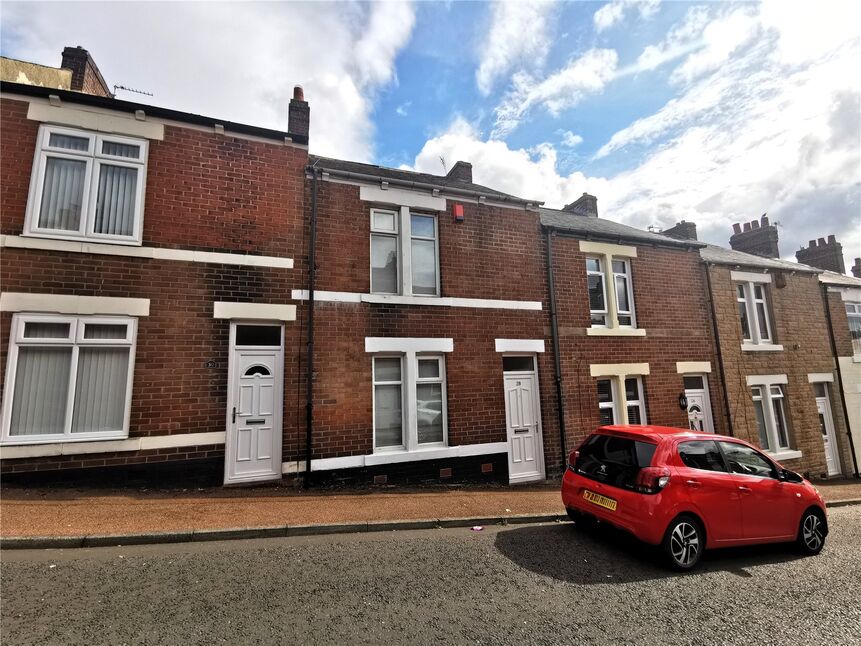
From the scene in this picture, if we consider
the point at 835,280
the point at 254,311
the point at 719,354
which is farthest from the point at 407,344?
the point at 835,280

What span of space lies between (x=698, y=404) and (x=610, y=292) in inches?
158

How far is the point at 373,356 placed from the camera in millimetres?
7887

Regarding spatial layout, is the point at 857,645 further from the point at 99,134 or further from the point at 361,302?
the point at 99,134

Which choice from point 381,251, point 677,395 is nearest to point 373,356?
point 381,251

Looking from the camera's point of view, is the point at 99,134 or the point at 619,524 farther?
the point at 99,134

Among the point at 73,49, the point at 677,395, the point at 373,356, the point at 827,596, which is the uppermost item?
the point at 73,49

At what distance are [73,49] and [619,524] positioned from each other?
12624mm

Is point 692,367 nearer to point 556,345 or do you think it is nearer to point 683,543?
point 556,345

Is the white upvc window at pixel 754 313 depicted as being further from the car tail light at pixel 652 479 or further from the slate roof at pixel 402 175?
the car tail light at pixel 652 479

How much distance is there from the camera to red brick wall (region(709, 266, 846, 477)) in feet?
37.1

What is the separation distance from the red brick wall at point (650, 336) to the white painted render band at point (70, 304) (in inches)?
335

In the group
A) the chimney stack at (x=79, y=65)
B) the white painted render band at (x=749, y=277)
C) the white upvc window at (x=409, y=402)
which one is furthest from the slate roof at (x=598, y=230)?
the chimney stack at (x=79, y=65)

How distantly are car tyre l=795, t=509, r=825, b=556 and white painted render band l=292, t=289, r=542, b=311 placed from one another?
561 cm

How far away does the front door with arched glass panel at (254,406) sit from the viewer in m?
6.82
